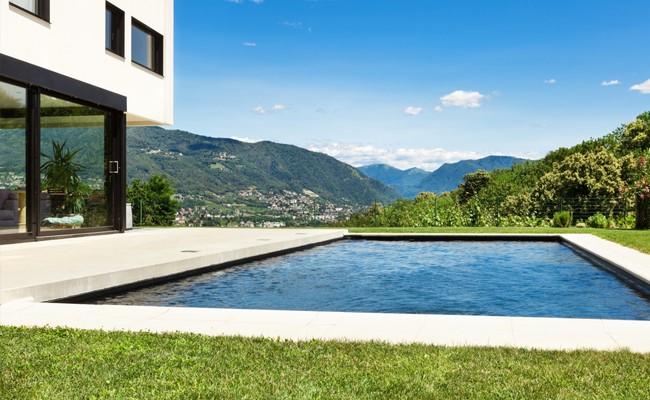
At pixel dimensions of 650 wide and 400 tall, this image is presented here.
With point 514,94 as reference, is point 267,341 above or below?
below

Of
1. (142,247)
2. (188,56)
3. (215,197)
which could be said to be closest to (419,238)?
(142,247)

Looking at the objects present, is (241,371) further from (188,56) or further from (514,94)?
(514,94)

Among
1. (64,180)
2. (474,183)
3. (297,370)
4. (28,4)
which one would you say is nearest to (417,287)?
(297,370)

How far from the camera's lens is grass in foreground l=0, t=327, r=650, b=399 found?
333cm

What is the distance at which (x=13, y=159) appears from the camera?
12.0m

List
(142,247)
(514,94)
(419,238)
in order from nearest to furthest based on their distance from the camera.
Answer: (142,247) < (419,238) < (514,94)

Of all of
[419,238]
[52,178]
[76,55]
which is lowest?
[419,238]

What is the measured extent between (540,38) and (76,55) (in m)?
28.4

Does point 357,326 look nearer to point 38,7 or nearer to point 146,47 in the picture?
point 38,7

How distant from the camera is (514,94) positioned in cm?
4491

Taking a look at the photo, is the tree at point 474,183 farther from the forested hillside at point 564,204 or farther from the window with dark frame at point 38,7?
the window with dark frame at point 38,7

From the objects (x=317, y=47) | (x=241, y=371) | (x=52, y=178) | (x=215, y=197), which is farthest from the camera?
(x=215, y=197)

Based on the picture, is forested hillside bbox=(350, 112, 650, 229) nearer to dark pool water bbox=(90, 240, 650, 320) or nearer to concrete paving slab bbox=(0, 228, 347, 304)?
dark pool water bbox=(90, 240, 650, 320)

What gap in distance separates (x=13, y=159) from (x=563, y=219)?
1703 cm
